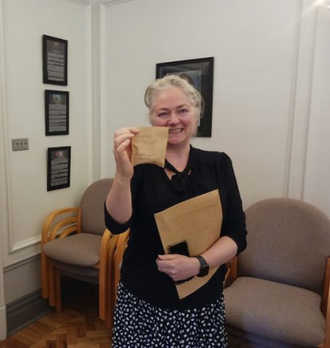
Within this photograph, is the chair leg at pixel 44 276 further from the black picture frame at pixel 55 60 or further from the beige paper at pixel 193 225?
the beige paper at pixel 193 225

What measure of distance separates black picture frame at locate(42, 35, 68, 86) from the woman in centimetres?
167

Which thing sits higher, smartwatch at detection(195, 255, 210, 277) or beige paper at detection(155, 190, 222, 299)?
beige paper at detection(155, 190, 222, 299)

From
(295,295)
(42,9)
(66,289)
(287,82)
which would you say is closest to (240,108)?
(287,82)

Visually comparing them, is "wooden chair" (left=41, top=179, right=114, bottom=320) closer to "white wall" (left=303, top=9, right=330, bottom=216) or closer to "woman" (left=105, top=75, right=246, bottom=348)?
"woman" (left=105, top=75, right=246, bottom=348)

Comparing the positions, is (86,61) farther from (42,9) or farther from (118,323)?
(118,323)

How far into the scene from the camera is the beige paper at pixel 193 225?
2.99 ft

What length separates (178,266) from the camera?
2.98ft

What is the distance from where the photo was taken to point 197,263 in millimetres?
935

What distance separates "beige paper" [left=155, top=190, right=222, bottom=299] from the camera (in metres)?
0.91

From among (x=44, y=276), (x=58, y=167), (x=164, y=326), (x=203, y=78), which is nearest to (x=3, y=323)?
(x=44, y=276)

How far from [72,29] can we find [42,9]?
29 cm

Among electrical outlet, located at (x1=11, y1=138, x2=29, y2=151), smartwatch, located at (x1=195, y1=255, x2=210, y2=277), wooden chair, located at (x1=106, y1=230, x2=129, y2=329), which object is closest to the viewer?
smartwatch, located at (x1=195, y1=255, x2=210, y2=277)

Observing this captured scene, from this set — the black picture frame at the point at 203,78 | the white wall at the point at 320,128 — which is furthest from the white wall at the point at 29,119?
the white wall at the point at 320,128

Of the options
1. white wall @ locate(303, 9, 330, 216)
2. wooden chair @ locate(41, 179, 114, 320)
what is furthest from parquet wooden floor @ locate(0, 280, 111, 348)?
white wall @ locate(303, 9, 330, 216)
